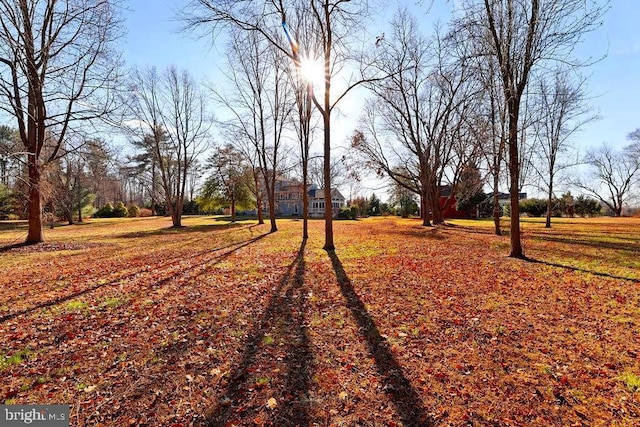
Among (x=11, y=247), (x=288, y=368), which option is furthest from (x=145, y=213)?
(x=288, y=368)

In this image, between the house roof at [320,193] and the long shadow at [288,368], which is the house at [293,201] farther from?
the long shadow at [288,368]

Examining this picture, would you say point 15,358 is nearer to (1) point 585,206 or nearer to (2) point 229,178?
(2) point 229,178

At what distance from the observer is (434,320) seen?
4.57 meters

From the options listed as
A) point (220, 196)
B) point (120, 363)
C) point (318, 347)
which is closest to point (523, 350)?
point (318, 347)

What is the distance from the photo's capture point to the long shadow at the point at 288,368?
258 cm

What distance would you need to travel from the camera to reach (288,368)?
3.31 meters

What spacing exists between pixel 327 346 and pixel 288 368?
670 mm

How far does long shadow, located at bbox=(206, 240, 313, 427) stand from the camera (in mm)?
2580

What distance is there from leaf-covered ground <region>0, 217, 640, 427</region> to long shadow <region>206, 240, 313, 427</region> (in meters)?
0.02

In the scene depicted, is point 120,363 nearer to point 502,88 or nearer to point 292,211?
point 502,88

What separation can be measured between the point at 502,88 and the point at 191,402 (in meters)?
10.0

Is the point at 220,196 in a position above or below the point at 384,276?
above

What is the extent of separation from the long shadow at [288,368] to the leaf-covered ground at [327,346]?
18 mm

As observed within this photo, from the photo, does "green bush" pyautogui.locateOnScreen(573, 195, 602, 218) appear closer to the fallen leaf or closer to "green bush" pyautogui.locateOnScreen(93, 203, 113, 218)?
the fallen leaf
